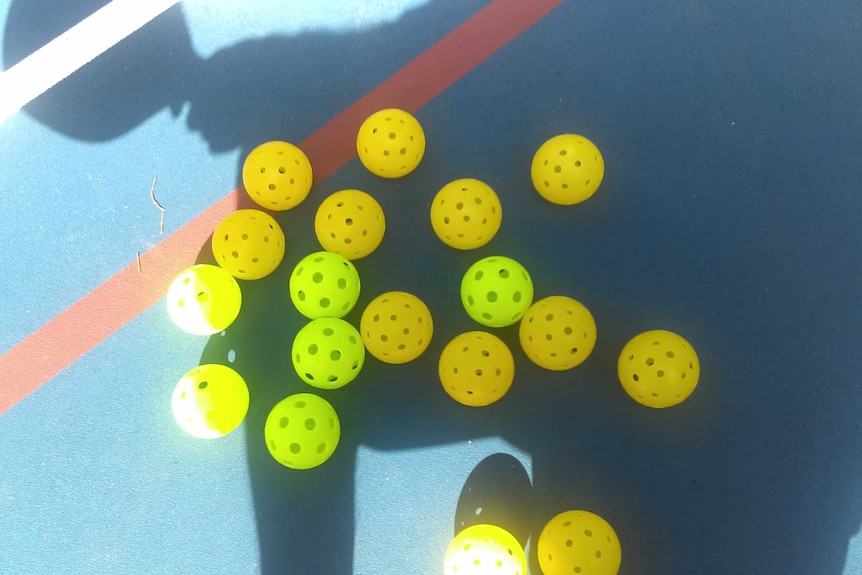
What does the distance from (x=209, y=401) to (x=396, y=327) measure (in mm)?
608

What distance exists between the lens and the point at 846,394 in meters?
1.97

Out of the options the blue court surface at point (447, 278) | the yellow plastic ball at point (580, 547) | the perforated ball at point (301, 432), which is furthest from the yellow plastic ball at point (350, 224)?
the yellow plastic ball at point (580, 547)

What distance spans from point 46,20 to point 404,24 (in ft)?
4.50

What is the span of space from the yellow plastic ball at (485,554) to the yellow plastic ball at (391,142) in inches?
46.2

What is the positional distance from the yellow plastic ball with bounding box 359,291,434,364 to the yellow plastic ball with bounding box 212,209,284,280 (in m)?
0.38

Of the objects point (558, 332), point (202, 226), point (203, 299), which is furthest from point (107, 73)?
point (558, 332)

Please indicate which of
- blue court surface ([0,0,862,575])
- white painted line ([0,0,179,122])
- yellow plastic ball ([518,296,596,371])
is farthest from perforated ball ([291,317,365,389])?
white painted line ([0,0,179,122])

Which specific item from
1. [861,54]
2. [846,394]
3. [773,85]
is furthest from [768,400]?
[861,54]

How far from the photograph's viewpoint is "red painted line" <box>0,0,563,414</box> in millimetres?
2100

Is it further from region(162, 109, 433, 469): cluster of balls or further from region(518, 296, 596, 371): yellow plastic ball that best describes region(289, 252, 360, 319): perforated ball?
region(518, 296, 596, 371): yellow plastic ball

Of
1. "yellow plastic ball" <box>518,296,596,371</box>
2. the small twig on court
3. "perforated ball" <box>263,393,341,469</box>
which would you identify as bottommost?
"yellow plastic ball" <box>518,296,596,371</box>

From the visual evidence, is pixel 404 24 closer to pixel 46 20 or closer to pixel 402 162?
pixel 402 162

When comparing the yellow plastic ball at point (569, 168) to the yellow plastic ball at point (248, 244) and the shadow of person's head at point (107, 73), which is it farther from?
the shadow of person's head at point (107, 73)

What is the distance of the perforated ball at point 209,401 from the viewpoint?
1818 millimetres
